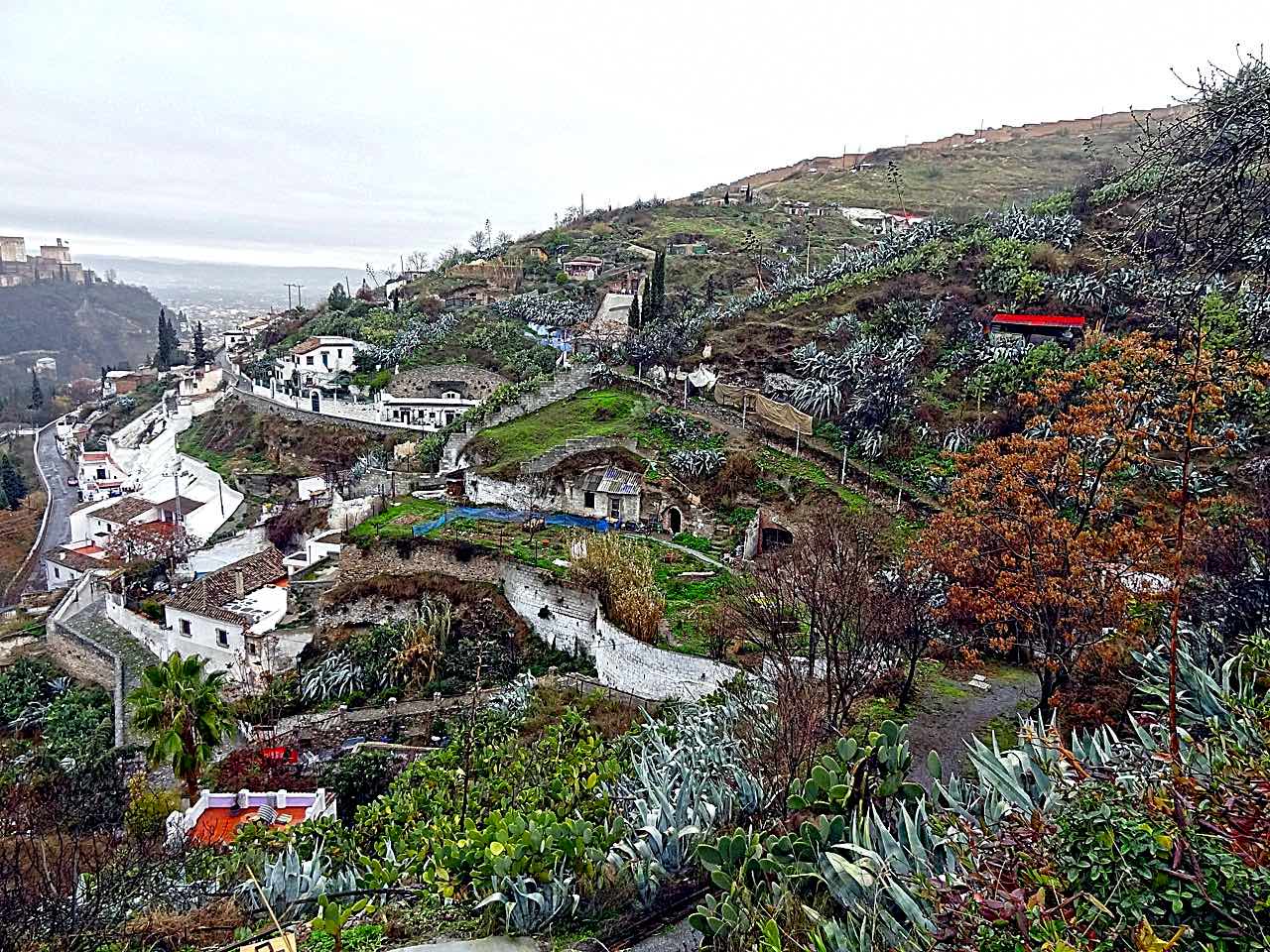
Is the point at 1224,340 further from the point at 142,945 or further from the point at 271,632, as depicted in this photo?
the point at 271,632

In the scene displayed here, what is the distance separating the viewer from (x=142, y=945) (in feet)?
19.9

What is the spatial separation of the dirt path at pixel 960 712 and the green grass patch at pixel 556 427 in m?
15.3

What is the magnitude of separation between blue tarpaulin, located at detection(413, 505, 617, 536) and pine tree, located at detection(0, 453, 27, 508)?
40.8 m

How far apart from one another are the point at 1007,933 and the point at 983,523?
8.35m

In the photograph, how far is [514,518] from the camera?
22.8 metres

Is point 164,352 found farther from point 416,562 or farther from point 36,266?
point 36,266

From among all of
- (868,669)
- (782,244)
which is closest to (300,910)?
(868,669)

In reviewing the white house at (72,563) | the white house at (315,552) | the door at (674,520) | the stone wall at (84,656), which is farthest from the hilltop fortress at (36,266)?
the door at (674,520)

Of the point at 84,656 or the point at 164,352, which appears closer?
the point at 84,656

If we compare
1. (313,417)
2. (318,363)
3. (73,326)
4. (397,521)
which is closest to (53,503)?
(318,363)

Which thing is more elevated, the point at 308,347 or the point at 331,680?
the point at 308,347

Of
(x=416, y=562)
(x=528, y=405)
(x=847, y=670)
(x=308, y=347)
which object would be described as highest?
(x=308, y=347)

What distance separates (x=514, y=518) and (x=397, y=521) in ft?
11.1

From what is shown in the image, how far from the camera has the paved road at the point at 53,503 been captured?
36191 mm
